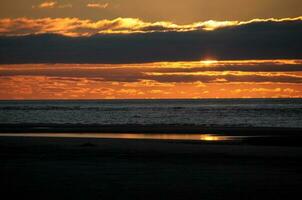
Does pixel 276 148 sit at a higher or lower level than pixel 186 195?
lower

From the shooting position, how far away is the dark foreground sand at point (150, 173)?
1683 centimetres

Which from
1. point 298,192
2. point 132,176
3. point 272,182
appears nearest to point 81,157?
point 132,176

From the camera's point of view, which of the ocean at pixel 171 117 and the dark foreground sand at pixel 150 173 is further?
the ocean at pixel 171 117

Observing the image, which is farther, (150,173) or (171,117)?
(171,117)

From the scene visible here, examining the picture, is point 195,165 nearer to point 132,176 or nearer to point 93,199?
point 132,176

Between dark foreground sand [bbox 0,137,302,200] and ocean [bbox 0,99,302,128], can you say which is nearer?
dark foreground sand [bbox 0,137,302,200]

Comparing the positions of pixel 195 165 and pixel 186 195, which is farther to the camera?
pixel 195 165

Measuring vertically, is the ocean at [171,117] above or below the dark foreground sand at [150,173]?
below

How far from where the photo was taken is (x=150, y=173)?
68.5ft

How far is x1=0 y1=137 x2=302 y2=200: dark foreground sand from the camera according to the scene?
55.2ft

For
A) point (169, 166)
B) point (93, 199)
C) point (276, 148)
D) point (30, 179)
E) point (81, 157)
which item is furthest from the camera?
point (276, 148)

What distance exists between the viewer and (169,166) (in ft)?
75.7

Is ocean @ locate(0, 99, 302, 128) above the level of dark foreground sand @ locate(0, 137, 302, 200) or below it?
below

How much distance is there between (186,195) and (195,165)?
22.9 feet
